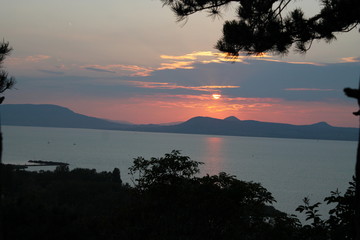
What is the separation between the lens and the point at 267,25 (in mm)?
10109

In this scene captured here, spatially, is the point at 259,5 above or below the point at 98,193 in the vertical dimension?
above

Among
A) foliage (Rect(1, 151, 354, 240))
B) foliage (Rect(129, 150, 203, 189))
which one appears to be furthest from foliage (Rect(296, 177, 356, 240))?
foliage (Rect(129, 150, 203, 189))

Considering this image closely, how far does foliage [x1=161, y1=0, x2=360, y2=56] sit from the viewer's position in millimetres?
10000

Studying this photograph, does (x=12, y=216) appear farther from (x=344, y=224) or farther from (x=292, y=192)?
(x=292, y=192)

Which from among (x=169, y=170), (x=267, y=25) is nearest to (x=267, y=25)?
(x=267, y=25)

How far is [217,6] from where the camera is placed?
1031 cm

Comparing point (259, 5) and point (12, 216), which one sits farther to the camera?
point (259, 5)

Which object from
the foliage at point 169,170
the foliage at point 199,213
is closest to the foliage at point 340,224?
the foliage at point 199,213

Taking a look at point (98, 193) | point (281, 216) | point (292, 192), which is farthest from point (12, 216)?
point (292, 192)

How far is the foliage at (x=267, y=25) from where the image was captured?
10000 mm

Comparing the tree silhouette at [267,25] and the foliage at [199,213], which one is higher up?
the tree silhouette at [267,25]

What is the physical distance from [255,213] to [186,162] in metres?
2.07

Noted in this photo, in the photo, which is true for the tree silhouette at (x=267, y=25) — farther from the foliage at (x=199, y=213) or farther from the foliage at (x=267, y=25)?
the foliage at (x=199, y=213)

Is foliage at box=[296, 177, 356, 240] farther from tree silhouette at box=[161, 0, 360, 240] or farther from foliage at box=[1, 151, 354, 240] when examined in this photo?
tree silhouette at box=[161, 0, 360, 240]
